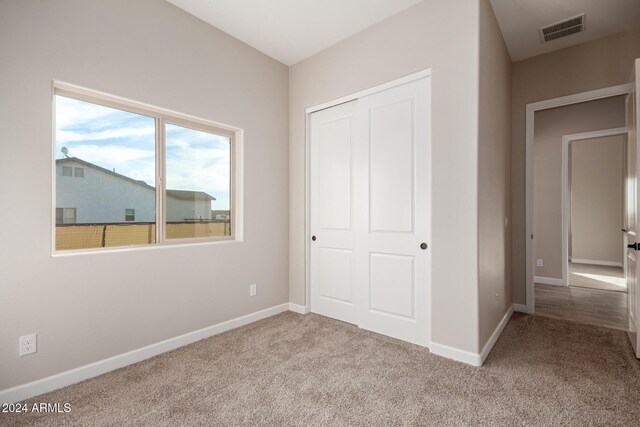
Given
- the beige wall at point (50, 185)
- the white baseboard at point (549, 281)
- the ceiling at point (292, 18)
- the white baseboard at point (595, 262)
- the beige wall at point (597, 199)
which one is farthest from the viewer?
the white baseboard at point (595, 262)

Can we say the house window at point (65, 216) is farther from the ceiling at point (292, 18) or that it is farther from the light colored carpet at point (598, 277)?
the light colored carpet at point (598, 277)

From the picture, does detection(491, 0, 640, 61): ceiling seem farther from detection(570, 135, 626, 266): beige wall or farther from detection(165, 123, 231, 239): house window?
detection(570, 135, 626, 266): beige wall

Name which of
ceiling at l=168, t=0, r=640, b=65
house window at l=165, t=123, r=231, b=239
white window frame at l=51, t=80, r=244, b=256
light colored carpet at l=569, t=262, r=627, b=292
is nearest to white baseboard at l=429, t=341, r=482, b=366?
white window frame at l=51, t=80, r=244, b=256

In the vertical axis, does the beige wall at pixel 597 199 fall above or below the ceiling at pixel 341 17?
below

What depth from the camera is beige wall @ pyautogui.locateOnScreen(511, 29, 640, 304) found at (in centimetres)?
307

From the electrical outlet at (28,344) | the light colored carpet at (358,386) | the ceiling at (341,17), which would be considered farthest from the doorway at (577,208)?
the electrical outlet at (28,344)

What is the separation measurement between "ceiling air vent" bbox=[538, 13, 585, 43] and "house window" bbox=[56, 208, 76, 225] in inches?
176

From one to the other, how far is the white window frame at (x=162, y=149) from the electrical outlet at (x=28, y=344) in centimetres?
52

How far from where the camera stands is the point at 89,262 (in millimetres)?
2154

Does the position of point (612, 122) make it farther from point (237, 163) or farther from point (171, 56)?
point (171, 56)

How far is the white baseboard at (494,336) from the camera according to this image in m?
2.37

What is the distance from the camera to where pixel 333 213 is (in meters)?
3.36

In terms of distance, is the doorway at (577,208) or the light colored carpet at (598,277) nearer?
the doorway at (577,208)

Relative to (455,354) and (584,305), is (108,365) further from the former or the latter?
(584,305)
